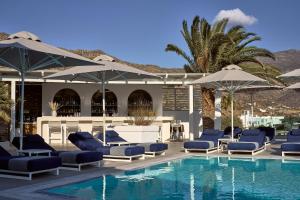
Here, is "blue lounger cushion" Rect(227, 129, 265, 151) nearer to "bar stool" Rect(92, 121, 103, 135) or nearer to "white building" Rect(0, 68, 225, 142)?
"white building" Rect(0, 68, 225, 142)

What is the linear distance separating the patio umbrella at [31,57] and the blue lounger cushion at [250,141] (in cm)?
658

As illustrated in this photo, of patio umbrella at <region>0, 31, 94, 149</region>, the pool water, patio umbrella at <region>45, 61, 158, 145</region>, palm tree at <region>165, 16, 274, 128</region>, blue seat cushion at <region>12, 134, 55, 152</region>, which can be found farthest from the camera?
palm tree at <region>165, 16, 274, 128</region>

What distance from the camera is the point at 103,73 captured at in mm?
14242

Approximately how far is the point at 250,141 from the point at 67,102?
11.6m

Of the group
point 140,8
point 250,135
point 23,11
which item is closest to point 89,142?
point 250,135

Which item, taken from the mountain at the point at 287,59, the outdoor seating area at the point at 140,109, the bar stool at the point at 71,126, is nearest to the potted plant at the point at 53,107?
the outdoor seating area at the point at 140,109

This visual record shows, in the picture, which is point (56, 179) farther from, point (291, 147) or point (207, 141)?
point (291, 147)

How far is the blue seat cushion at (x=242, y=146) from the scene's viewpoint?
1452cm

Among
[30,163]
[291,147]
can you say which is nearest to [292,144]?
[291,147]

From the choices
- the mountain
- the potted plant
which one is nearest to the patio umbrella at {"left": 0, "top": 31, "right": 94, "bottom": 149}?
the potted plant

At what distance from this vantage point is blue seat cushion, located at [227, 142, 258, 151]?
1452cm

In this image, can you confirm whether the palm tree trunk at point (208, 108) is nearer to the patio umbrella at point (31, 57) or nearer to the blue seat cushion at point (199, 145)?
the blue seat cushion at point (199, 145)

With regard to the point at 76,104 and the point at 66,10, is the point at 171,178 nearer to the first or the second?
the point at 76,104

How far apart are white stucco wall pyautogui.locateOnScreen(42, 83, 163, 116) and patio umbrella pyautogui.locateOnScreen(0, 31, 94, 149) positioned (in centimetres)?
1082
